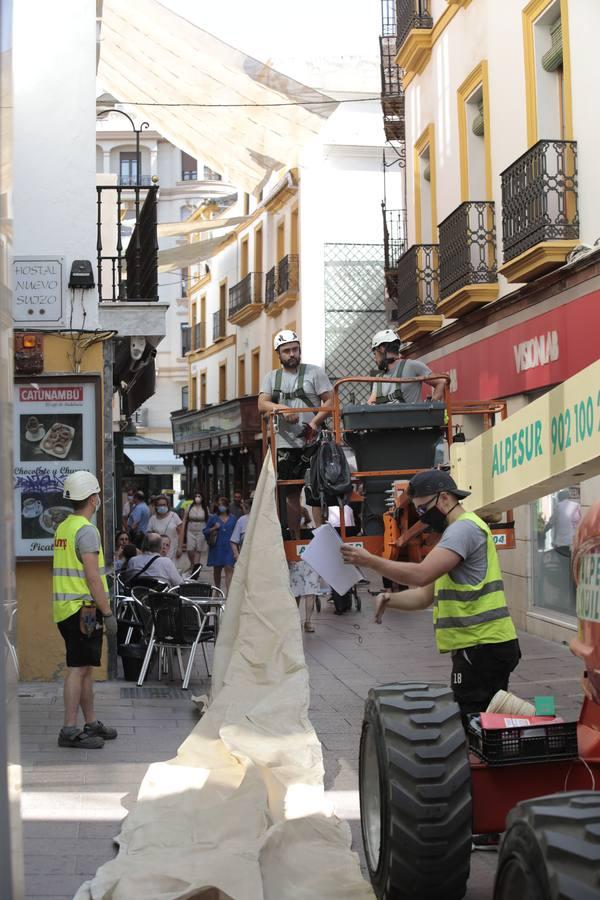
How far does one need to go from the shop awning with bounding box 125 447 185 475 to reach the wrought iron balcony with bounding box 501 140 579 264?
32.1 meters

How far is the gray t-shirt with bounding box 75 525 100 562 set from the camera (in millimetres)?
8320

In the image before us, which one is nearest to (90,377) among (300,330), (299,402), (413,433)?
(299,402)

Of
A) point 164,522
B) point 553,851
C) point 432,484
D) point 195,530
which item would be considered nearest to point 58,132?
point 432,484

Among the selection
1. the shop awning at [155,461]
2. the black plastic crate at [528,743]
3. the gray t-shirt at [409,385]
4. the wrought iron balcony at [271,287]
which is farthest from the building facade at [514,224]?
the shop awning at [155,461]

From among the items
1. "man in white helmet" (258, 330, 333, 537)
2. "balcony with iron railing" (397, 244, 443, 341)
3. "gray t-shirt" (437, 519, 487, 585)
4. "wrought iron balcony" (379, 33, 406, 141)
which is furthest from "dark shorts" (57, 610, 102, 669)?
"wrought iron balcony" (379, 33, 406, 141)

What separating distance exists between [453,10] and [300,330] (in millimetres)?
14613

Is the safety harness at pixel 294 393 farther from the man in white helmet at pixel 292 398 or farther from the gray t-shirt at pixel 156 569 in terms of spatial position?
the gray t-shirt at pixel 156 569

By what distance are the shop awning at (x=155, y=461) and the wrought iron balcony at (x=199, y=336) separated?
4.14 meters

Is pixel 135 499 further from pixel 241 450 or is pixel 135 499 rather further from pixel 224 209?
pixel 224 209

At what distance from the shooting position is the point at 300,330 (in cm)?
3198

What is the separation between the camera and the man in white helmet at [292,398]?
366 inches

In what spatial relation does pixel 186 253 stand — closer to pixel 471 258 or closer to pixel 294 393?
Answer: pixel 471 258

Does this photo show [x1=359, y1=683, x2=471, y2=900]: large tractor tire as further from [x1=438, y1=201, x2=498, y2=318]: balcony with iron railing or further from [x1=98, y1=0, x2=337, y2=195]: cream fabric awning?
[x1=98, y1=0, x2=337, y2=195]: cream fabric awning

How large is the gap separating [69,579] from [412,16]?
47.0ft
